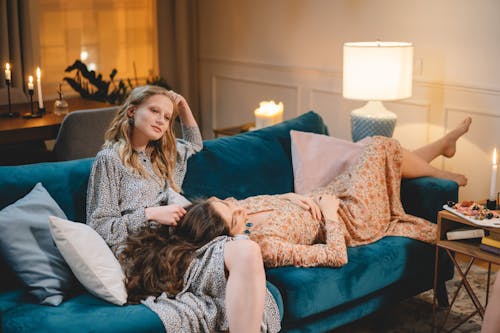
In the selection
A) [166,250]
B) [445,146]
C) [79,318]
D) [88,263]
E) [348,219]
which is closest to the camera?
[79,318]

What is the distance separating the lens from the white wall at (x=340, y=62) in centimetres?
402

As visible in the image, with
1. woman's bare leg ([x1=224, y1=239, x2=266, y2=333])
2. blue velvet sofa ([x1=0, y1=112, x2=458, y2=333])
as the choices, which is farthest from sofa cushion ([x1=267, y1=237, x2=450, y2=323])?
woman's bare leg ([x1=224, y1=239, x2=266, y2=333])

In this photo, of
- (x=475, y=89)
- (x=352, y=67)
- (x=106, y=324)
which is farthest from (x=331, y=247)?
(x=475, y=89)

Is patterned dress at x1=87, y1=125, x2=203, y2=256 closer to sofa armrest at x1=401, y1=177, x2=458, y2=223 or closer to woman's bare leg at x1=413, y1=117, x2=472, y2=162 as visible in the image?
sofa armrest at x1=401, y1=177, x2=458, y2=223

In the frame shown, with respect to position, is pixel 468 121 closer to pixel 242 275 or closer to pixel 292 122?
pixel 292 122

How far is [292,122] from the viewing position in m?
3.49

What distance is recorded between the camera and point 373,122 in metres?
3.97

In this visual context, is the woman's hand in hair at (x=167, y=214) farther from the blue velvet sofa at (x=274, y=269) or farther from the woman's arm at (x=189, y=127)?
the woman's arm at (x=189, y=127)

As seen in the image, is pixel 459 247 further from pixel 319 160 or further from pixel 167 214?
pixel 167 214

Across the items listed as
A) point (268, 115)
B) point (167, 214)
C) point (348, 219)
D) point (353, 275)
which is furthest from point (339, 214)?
point (268, 115)

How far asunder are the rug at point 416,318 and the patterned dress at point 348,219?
35cm

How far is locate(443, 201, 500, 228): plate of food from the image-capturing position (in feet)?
8.62

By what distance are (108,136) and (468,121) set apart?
180 centimetres

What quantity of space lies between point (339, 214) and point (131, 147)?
906 millimetres
